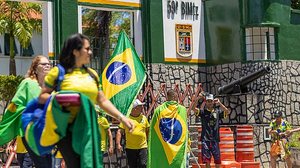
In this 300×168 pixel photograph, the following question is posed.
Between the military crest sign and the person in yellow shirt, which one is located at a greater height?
the military crest sign

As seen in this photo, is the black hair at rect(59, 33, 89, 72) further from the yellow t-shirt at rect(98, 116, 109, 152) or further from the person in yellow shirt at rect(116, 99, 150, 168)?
the yellow t-shirt at rect(98, 116, 109, 152)

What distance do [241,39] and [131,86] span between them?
234 inches

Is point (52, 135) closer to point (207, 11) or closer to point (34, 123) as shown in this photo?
point (34, 123)

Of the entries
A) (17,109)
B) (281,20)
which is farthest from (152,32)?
(17,109)

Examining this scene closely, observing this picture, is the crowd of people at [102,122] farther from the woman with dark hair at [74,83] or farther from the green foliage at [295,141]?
the green foliage at [295,141]

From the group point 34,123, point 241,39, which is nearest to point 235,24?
point 241,39

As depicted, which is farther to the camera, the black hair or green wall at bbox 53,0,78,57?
green wall at bbox 53,0,78,57

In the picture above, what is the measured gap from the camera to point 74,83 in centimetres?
592

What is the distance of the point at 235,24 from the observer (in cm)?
1944

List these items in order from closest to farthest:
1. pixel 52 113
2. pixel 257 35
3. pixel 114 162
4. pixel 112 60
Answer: pixel 52 113 < pixel 112 60 < pixel 114 162 < pixel 257 35

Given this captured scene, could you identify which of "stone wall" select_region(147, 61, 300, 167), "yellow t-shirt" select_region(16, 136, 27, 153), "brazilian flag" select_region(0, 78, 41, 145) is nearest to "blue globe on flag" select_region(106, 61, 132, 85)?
"stone wall" select_region(147, 61, 300, 167)

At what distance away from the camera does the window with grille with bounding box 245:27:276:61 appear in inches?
752

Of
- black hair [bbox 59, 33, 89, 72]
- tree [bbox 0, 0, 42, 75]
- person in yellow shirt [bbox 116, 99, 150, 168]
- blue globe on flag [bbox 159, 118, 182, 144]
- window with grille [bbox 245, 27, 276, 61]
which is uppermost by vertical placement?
tree [bbox 0, 0, 42, 75]

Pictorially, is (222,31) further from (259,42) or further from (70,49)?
(70,49)
